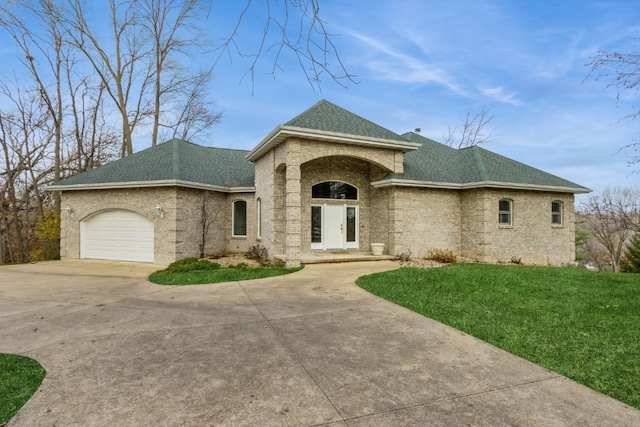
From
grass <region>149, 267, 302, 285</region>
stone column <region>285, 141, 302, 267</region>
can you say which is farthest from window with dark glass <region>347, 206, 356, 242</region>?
grass <region>149, 267, 302, 285</region>

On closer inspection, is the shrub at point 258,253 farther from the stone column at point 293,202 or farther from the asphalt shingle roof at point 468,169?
the asphalt shingle roof at point 468,169

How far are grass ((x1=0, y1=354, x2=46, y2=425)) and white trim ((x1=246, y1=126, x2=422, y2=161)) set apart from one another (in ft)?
28.1

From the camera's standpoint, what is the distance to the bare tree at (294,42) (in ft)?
9.14

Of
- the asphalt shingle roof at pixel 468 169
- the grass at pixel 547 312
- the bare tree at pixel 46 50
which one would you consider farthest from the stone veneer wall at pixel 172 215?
the grass at pixel 547 312

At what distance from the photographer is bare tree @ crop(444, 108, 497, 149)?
29.4 metres

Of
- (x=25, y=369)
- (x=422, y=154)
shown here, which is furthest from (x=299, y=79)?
(x=422, y=154)

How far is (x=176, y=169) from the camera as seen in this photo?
45.4ft

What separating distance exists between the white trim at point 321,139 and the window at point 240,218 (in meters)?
3.22

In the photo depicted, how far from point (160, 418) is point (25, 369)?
2.24 meters

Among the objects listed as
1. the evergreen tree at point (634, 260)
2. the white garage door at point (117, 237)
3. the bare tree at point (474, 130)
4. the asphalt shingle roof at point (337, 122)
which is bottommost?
the evergreen tree at point (634, 260)

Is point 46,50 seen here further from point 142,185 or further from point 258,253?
point 258,253

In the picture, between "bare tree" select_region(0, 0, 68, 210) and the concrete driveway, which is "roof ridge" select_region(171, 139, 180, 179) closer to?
the concrete driveway

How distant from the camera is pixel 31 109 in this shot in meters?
21.0

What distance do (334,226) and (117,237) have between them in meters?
9.58
